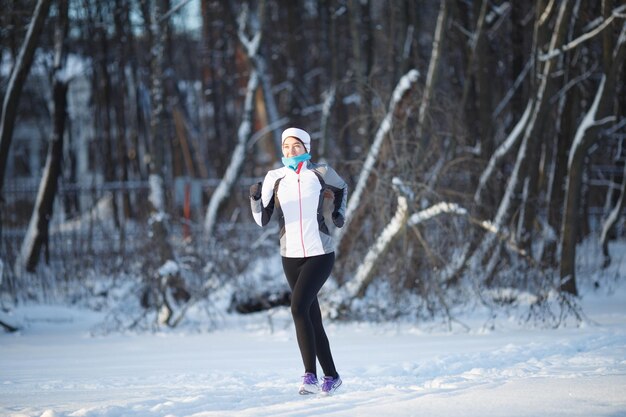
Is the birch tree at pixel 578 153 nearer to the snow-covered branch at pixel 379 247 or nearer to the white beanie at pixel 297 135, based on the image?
the snow-covered branch at pixel 379 247

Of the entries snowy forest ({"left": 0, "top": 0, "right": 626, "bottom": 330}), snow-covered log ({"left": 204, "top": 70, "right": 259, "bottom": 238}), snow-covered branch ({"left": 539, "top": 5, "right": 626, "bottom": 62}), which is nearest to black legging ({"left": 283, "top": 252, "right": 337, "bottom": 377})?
snowy forest ({"left": 0, "top": 0, "right": 626, "bottom": 330})

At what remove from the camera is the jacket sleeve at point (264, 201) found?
5824 millimetres

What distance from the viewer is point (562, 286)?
39.0ft

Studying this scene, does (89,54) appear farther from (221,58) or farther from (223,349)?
(223,349)

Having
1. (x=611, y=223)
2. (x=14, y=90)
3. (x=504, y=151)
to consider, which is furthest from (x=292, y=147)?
(x=611, y=223)

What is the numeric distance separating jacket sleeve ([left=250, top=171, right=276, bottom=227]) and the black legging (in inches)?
13.8

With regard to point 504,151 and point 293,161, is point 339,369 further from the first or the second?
point 504,151

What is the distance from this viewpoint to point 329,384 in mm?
5703

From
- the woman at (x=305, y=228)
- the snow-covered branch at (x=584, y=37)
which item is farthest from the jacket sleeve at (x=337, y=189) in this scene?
the snow-covered branch at (x=584, y=37)

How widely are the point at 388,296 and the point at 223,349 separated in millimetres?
2609

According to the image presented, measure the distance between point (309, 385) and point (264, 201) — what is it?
1.32m

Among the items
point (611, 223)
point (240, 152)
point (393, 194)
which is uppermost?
point (240, 152)

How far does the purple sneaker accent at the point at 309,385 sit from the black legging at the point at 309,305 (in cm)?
4

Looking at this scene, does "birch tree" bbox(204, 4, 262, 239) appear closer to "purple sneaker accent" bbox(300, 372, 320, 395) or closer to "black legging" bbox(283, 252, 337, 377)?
"black legging" bbox(283, 252, 337, 377)
